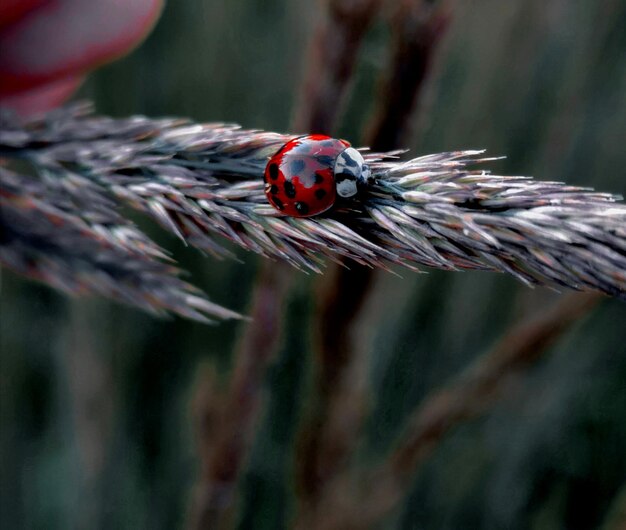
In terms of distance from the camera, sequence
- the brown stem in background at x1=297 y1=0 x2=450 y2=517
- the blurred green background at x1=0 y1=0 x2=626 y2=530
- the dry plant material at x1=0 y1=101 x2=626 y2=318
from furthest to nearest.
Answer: the blurred green background at x1=0 y1=0 x2=626 y2=530, the brown stem in background at x1=297 y1=0 x2=450 y2=517, the dry plant material at x1=0 y1=101 x2=626 y2=318

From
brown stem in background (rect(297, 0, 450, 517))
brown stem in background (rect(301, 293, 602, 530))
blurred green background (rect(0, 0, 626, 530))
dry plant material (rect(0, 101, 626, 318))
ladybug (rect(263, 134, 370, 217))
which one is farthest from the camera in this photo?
blurred green background (rect(0, 0, 626, 530))

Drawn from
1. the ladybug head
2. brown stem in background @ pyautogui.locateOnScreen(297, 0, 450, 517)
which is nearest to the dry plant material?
the ladybug head

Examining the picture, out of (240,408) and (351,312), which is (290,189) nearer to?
(351,312)

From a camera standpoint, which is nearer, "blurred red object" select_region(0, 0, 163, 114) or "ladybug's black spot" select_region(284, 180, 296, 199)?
"ladybug's black spot" select_region(284, 180, 296, 199)

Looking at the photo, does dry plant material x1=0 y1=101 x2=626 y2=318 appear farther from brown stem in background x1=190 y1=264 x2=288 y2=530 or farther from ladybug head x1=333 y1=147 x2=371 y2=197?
brown stem in background x1=190 y1=264 x2=288 y2=530

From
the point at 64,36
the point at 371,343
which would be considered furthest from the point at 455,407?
the point at 64,36

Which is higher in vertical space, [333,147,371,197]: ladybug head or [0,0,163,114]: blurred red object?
[0,0,163,114]: blurred red object

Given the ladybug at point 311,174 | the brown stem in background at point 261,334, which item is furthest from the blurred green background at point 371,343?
the ladybug at point 311,174

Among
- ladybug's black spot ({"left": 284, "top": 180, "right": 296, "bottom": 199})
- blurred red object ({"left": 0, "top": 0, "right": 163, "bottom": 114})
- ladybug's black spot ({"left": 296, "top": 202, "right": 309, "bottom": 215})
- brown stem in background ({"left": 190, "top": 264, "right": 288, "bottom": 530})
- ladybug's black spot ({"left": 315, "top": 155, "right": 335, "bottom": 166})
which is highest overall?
blurred red object ({"left": 0, "top": 0, "right": 163, "bottom": 114})

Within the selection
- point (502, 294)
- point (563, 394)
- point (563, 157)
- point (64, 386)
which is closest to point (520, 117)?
point (563, 157)
